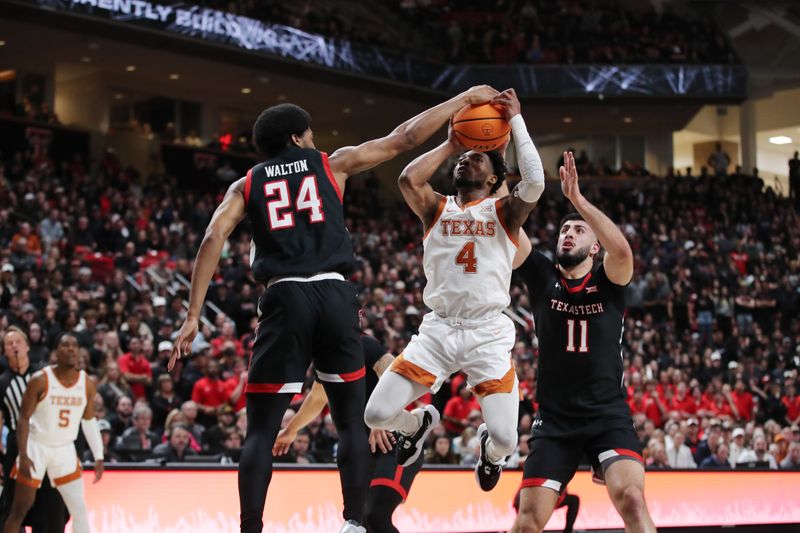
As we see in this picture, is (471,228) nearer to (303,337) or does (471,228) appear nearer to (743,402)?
(303,337)

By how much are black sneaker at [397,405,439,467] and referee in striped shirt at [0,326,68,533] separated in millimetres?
3860

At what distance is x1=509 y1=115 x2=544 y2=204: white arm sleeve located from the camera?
254 inches

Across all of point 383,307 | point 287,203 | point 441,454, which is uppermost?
point 287,203

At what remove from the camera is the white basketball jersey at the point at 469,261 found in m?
6.53

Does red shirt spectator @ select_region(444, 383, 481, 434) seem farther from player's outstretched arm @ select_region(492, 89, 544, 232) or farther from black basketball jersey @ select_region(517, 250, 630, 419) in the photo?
player's outstretched arm @ select_region(492, 89, 544, 232)

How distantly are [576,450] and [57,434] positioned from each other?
4880 millimetres

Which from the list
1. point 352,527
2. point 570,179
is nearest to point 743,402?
point 570,179

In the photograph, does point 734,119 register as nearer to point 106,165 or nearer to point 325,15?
point 325,15

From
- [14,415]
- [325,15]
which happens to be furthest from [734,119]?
[14,415]

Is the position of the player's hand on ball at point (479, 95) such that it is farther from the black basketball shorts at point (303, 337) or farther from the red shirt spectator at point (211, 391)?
the red shirt spectator at point (211, 391)

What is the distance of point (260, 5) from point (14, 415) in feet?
66.0

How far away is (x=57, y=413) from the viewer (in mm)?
9617

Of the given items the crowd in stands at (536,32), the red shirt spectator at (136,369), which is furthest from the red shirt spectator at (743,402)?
the crowd in stands at (536,32)

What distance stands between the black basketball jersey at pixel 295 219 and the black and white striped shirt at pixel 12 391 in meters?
4.73
